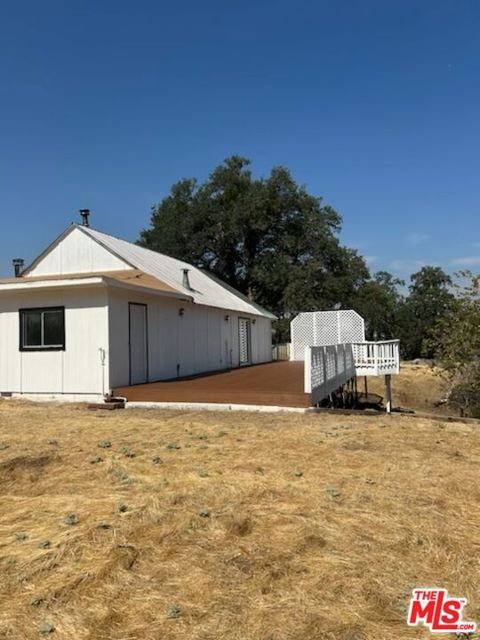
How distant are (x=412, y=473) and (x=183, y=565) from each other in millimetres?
2970

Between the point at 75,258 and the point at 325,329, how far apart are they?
41.3 ft

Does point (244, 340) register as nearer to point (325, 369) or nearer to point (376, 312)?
point (325, 369)

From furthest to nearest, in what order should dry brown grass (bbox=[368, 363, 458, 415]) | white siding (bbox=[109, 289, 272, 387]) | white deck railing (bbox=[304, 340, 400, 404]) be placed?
dry brown grass (bbox=[368, 363, 458, 415]) → white siding (bbox=[109, 289, 272, 387]) → white deck railing (bbox=[304, 340, 400, 404])

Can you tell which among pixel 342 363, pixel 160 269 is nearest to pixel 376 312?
pixel 160 269

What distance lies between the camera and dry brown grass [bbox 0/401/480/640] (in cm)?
274

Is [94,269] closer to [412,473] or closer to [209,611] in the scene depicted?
[412,473]

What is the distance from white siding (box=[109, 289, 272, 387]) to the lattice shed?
14.3ft

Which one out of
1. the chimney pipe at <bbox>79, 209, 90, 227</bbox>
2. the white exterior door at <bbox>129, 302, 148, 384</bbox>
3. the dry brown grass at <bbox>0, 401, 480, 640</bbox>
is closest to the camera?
the dry brown grass at <bbox>0, 401, 480, 640</bbox>

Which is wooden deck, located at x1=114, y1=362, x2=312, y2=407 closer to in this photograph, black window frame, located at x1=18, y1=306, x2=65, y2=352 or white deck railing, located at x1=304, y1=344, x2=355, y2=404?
white deck railing, located at x1=304, y1=344, x2=355, y2=404

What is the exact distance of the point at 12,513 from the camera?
4.33 m

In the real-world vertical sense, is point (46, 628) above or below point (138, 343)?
below

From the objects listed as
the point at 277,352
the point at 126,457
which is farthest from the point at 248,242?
the point at 126,457

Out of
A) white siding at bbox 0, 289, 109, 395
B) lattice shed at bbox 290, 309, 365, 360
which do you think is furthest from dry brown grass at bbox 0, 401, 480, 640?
lattice shed at bbox 290, 309, 365, 360

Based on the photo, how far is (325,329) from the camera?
24.9m
